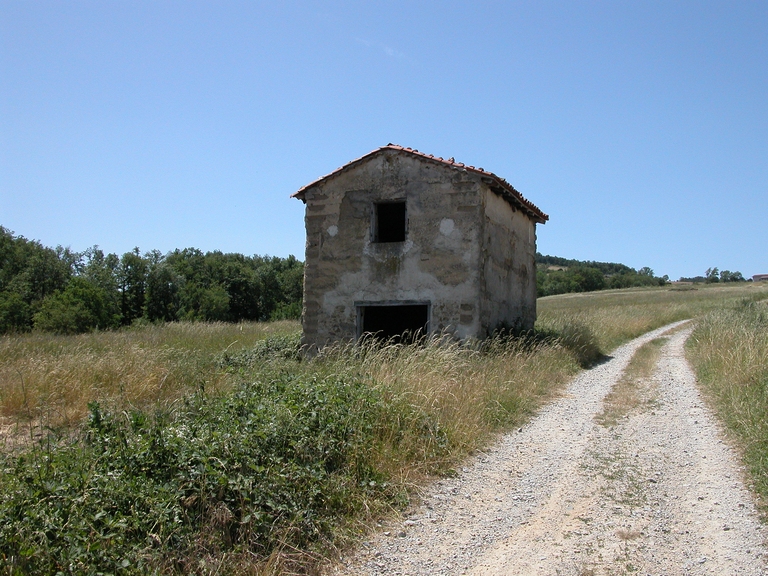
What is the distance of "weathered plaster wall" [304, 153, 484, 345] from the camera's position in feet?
41.6

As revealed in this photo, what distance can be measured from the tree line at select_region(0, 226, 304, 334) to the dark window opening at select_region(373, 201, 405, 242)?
2348cm

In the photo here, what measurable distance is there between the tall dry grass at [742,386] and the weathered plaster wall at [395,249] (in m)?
4.61

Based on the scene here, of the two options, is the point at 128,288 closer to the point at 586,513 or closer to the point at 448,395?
the point at 448,395

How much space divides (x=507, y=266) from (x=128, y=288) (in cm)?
4057

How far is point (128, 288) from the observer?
47.8m

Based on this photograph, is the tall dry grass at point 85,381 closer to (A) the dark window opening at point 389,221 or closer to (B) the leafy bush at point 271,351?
(B) the leafy bush at point 271,351

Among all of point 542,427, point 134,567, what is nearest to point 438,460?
point 542,427

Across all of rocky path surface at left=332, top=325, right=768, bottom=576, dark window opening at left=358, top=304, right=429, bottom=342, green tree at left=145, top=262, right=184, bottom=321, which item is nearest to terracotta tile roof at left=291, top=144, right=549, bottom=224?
dark window opening at left=358, top=304, right=429, bottom=342

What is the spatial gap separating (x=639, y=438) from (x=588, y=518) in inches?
120

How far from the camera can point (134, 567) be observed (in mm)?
3500

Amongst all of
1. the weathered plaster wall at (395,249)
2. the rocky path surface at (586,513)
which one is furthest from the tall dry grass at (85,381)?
the rocky path surface at (586,513)

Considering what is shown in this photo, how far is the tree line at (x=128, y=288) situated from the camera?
35.4 meters

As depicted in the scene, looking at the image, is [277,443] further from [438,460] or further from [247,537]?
[438,460]

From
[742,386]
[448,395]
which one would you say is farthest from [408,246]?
[742,386]
